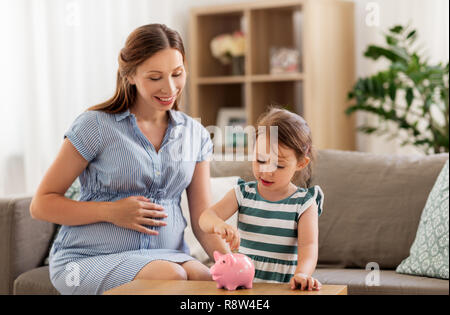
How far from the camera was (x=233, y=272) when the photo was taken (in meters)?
1.15

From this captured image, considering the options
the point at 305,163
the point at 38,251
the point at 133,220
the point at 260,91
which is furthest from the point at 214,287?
the point at 260,91

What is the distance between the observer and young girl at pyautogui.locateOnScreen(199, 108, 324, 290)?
1.26 metres

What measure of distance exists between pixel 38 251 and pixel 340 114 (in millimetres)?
1817

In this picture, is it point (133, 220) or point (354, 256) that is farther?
point (354, 256)

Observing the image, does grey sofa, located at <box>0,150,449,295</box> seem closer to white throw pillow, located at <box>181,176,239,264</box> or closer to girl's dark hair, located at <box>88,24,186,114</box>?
white throw pillow, located at <box>181,176,239,264</box>

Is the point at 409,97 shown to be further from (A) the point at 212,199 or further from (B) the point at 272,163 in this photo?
(B) the point at 272,163

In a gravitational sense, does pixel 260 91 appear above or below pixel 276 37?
below

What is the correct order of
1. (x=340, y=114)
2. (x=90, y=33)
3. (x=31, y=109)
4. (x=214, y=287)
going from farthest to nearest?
1. (x=340, y=114)
2. (x=90, y=33)
3. (x=31, y=109)
4. (x=214, y=287)

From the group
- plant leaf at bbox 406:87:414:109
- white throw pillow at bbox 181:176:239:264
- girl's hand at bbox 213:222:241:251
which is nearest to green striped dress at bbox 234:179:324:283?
girl's hand at bbox 213:222:241:251

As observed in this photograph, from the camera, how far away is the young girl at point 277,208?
126 centimetres

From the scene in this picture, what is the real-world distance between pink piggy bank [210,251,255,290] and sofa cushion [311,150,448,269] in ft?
3.57

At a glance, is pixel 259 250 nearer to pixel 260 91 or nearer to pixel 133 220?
pixel 133 220

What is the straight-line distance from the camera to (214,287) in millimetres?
1202

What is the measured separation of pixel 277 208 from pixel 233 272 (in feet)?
0.68
